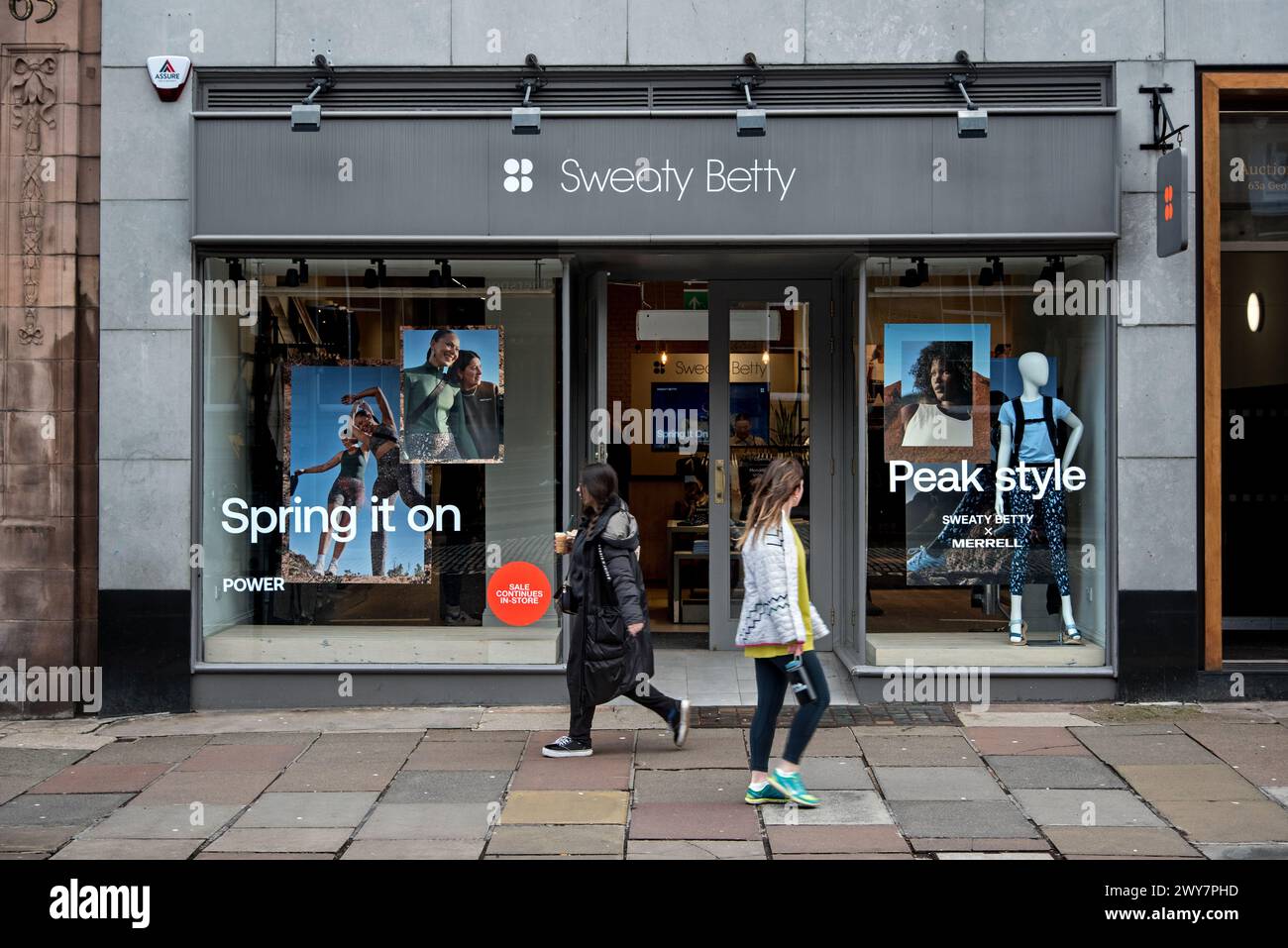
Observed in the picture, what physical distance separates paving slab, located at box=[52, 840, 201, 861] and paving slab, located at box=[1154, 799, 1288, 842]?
5003mm

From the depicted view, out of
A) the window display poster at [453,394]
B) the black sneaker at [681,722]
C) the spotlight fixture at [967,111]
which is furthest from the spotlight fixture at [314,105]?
the black sneaker at [681,722]

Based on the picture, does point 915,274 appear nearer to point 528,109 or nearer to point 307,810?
point 528,109

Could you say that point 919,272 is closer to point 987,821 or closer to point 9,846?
point 987,821

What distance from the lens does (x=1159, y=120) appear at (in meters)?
8.99

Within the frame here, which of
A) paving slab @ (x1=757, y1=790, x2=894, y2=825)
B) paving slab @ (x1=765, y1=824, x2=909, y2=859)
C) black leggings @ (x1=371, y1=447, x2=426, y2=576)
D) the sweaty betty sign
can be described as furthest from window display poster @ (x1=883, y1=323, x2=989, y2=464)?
paving slab @ (x1=765, y1=824, x2=909, y2=859)

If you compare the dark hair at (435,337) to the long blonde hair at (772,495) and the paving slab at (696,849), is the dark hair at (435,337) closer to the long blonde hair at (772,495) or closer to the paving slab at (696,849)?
the long blonde hair at (772,495)

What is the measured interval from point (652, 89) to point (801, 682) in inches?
191

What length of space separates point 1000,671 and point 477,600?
3.98 metres

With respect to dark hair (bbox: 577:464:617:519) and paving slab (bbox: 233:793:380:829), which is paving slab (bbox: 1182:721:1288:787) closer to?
dark hair (bbox: 577:464:617:519)

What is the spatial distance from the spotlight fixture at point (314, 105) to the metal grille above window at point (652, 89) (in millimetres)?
87

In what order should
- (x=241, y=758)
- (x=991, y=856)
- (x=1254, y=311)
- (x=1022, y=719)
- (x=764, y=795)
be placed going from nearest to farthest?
1. (x=991, y=856)
2. (x=764, y=795)
3. (x=241, y=758)
4. (x=1022, y=719)
5. (x=1254, y=311)

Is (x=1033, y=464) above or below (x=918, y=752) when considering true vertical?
above

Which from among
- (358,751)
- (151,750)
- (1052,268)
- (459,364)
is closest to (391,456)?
(459,364)

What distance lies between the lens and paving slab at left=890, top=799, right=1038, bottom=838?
249 inches
